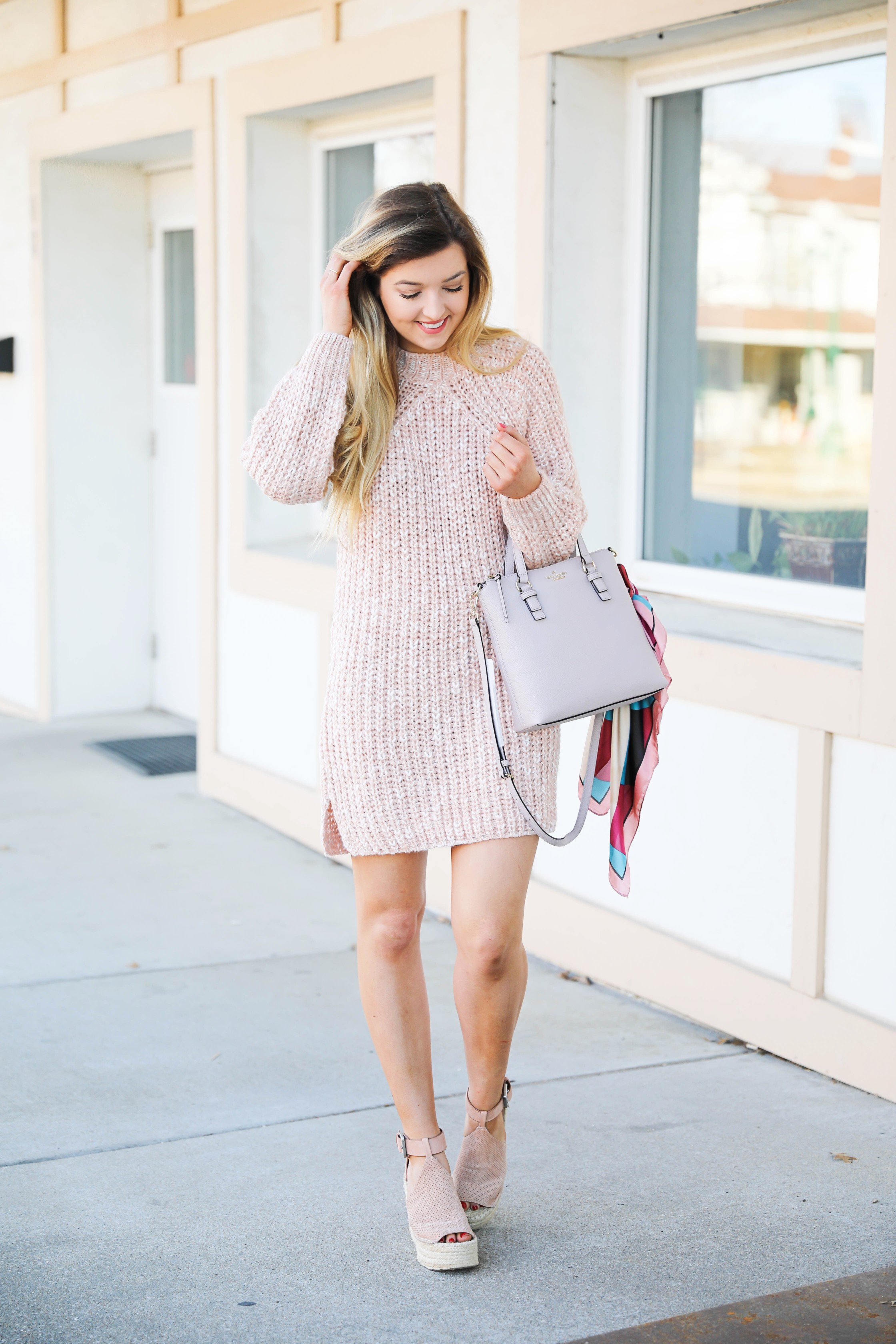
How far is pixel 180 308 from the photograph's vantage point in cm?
738

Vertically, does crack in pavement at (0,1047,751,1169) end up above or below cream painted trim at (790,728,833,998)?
below

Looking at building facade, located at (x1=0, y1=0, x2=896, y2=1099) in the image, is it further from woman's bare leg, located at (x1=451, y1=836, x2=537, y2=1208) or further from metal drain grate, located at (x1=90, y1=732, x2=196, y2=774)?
woman's bare leg, located at (x1=451, y1=836, x2=537, y2=1208)

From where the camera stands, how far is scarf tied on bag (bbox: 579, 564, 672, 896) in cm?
265

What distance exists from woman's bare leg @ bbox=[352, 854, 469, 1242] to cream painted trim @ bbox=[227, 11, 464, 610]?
8.40ft

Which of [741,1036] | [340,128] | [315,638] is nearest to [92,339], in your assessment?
[340,128]

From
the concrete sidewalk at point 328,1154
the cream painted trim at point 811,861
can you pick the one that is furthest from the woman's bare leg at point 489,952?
the cream painted trim at point 811,861

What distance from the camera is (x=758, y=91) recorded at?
393cm

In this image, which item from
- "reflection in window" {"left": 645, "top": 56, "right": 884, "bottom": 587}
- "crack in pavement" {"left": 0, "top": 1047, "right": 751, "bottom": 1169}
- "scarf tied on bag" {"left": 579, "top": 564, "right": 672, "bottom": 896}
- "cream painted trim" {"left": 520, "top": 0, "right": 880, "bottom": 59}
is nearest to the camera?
"scarf tied on bag" {"left": 579, "top": 564, "right": 672, "bottom": 896}

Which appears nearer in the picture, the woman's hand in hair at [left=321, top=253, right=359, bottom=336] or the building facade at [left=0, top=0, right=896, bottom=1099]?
the woman's hand in hair at [left=321, top=253, right=359, bottom=336]

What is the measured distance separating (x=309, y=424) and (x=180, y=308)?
5.18m

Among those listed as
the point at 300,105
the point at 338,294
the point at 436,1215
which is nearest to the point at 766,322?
the point at 338,294

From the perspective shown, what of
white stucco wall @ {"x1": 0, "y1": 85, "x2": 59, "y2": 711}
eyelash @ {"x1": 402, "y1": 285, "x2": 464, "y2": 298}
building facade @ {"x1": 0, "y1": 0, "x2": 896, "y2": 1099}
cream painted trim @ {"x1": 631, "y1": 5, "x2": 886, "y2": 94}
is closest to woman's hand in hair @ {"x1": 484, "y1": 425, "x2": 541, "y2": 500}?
eyelash @ {"x1": 402, "y1": 285, "x2": 464, "y2": 298}

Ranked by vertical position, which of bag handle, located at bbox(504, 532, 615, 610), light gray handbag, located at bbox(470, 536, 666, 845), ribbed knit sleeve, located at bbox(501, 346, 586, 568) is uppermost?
ribbed knit sleeve, located at bbox(501, 346, 586, 568)

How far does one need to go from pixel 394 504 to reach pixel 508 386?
279 mm
